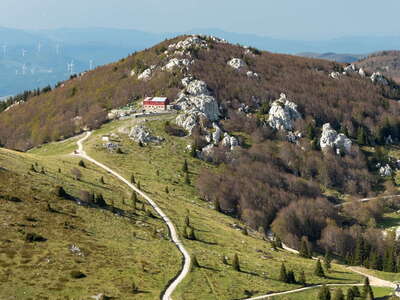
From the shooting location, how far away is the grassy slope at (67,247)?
6544 centimetres

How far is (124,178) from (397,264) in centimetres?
7387

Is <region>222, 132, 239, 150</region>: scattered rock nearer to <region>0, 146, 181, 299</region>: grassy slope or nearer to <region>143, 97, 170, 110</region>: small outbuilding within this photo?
<region>143, 97, 170, 110</region>: small outbuilding

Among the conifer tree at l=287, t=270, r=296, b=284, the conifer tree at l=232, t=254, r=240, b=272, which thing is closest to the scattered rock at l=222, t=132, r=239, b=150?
the conifer tree at l=232, t=254, r=240, b=272

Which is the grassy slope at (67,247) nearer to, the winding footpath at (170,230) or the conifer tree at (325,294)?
the winding footpath at (170,230)

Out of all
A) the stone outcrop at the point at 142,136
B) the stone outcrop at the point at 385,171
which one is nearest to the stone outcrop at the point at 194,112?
the stone outcrop at the point at 142,136

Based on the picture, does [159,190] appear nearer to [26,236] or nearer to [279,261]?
[279,261]

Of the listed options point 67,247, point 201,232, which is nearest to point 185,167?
point 201,232

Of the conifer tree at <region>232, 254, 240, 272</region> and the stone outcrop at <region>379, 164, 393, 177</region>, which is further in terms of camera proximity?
the stone outcrop at <region>379, 164, 393, 177</region>

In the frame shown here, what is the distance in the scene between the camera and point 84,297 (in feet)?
208

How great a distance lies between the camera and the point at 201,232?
338 feet

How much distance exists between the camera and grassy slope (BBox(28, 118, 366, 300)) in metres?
76.9

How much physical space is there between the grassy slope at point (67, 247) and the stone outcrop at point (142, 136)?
190ft

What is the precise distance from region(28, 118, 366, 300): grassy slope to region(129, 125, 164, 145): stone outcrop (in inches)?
104

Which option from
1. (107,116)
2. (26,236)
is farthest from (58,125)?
(26,236)
